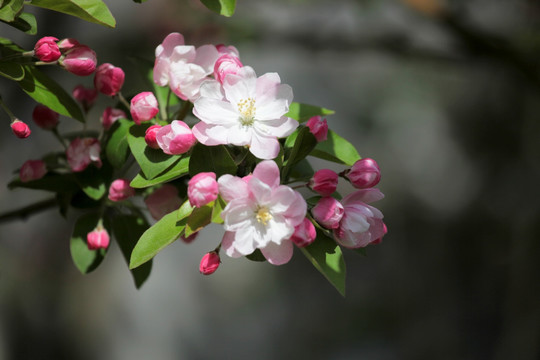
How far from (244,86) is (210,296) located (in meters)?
2.12

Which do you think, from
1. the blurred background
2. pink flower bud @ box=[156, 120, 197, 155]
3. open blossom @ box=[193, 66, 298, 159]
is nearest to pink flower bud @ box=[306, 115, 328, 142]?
open blossom @ box=[193, 66, 298, 159]

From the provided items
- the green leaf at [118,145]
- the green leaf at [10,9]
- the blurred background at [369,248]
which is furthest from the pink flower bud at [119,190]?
the blurred background at [369,248]

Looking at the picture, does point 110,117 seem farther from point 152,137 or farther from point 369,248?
point 369,248

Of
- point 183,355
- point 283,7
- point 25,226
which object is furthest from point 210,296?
point 283,7

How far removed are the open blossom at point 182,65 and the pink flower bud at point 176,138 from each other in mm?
94

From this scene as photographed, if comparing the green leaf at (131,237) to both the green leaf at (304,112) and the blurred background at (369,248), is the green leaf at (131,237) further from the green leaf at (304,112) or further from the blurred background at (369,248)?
the blurred background at (369,248)

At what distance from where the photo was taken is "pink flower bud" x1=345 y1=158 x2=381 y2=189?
1.94 ft

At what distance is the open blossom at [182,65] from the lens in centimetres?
64

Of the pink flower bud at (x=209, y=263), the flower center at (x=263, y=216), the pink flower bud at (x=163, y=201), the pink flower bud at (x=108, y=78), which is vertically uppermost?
the flower center at (x=263, y=216)

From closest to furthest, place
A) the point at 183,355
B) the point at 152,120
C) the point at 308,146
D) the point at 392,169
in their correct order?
the point at 308,146, the point at 152,120, the point at 183,355, the point at 392,169

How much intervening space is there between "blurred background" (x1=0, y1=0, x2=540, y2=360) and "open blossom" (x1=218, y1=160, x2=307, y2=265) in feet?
5.05

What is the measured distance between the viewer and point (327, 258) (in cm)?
55

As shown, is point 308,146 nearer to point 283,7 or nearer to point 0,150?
point 0,150

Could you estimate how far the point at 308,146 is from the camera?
0.56 metres
